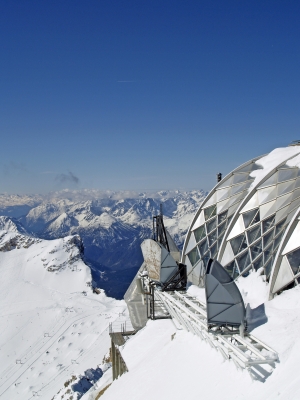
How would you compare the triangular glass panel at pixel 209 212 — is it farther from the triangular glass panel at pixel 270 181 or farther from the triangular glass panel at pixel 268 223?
the triangular glass panel at pixel 268 223

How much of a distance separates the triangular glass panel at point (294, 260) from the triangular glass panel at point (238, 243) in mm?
4691

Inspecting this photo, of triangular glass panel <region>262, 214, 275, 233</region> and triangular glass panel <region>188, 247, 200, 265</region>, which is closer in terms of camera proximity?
triangular glass panel <region>262, 214, 275, 233</region>

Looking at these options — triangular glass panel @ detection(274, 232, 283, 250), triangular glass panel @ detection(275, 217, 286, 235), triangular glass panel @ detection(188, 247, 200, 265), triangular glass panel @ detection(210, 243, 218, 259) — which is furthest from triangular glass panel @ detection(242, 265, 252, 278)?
triangular glass panel @ detection(188, 247, 200, 265)

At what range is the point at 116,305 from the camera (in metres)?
91.8

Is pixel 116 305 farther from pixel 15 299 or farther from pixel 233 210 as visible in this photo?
pixel 233 210

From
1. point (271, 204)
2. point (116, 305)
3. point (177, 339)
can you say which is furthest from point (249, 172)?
point (116, 305)

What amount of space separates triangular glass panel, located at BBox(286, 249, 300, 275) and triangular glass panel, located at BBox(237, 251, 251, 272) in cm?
368

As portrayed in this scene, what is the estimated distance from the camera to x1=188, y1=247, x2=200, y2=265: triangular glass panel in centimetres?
2910

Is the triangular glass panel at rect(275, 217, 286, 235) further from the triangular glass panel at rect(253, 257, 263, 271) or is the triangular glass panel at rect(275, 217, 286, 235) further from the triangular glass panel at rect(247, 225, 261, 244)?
the triangular glass panel at rect(253, 257, 263, 271)

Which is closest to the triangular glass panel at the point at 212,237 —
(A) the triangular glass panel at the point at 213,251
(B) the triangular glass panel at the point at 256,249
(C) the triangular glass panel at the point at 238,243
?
(A) the triangular glass panel at the point at 213,251

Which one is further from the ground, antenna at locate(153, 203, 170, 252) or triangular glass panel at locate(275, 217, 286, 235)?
triangular glass panel at locate(275, 217, 286, 235)

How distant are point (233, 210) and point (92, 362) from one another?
39.5 m

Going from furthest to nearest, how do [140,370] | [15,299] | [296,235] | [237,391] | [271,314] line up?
[15,299] < [140,370] < [296,235] < [271,314] < [237,391]

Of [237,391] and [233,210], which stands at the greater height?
[233,210]
